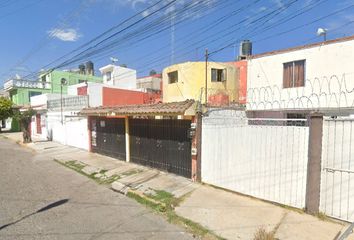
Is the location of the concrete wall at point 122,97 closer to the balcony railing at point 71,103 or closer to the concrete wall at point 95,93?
the concrete wall at point 95,93

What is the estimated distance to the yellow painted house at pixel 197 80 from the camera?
23.7 meters

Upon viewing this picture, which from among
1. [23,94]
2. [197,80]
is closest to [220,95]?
[197,80]

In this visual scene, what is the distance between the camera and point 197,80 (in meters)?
23.8

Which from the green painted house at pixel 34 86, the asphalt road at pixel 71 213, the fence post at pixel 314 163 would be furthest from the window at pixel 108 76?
the fence post at pixel 314 163

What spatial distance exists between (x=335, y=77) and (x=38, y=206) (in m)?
14.3

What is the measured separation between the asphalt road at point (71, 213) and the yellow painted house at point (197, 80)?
15062 millimetres

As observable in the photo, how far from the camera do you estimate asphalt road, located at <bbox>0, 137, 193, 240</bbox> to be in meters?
5.45

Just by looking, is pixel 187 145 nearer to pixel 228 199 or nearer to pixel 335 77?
pixel 228 199

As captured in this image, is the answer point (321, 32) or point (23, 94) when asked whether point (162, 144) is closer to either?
point (321, 32)

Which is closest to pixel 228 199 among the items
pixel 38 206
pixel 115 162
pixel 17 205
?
pixel 38 206

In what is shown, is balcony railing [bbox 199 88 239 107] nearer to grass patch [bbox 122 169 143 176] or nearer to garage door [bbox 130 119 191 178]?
garage door [bbox 130 119 191 178]

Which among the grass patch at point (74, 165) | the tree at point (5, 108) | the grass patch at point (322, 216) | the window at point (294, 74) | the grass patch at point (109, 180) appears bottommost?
the grass patch at point (74, 165)

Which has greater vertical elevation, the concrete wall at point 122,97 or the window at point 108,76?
the window at point 108,76

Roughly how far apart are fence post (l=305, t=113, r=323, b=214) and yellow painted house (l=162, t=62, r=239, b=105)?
16.4 meters
